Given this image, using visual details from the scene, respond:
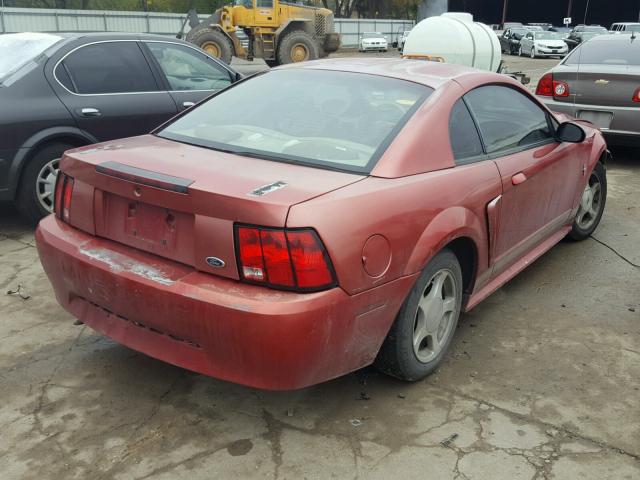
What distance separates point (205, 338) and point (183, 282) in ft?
0.77

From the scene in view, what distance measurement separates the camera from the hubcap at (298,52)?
2153cm

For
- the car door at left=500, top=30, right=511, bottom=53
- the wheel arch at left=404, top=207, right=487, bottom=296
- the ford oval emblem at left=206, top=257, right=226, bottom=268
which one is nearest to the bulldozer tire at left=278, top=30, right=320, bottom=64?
the wheel arch at left=404, top=207, right=487, bottom=296

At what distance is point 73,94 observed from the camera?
211 inches

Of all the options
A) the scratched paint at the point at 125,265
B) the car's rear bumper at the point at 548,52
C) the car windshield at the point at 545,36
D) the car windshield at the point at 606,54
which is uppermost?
the car windshield at the point at 606,54

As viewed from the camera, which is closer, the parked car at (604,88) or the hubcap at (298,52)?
the parked car at (604,88)

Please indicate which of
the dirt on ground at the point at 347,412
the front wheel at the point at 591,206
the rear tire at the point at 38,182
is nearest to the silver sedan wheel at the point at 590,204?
the front wheel at the point at 591,206

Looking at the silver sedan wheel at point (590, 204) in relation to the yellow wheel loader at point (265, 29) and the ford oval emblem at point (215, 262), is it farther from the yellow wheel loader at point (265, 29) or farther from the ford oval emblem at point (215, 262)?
the yellow wheel loader at point (265, 29)

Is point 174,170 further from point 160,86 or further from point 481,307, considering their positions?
point 160,86

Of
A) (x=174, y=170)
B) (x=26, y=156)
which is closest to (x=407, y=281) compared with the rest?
(x=174, y=170)

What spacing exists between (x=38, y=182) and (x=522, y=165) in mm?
3775

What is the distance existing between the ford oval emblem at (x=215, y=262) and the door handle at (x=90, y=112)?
348cm

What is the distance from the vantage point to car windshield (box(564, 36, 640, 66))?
25.0 feet

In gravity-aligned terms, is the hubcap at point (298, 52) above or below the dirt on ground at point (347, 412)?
above

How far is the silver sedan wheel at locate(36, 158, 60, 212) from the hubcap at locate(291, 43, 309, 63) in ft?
56.4
